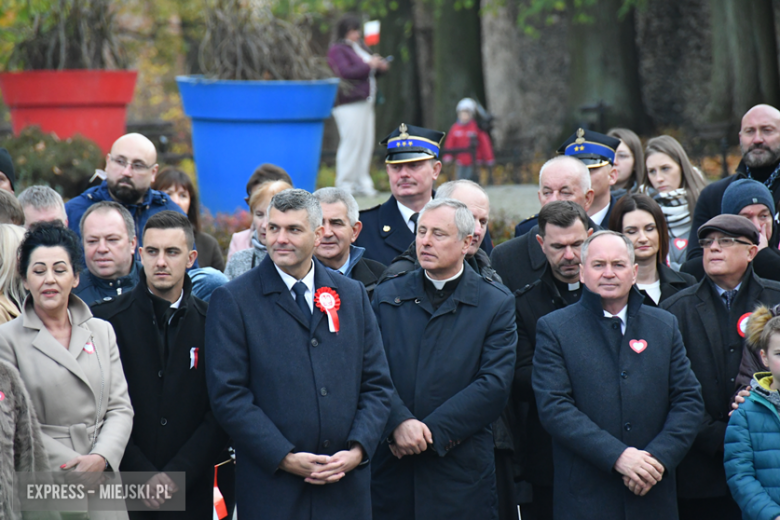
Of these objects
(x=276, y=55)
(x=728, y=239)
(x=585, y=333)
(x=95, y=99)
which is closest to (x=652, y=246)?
(x=728, y=239)

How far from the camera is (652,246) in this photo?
5199 mm

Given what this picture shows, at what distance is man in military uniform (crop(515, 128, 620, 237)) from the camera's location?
6.04 metres

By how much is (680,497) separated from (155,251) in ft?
9.45

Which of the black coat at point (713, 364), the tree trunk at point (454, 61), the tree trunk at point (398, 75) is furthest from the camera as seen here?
the tree trunk at point (398, 75)

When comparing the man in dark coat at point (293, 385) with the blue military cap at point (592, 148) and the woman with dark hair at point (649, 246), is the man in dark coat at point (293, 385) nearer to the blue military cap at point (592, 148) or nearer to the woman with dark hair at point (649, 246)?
the woman with dark hair at point (649, 246)

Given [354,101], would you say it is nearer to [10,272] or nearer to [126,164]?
[126,164]

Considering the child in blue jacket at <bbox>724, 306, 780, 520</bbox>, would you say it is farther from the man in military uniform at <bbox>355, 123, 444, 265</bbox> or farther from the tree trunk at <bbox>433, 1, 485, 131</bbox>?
the tree trunk at <bbox>433, 1, 485, 131</bbox>

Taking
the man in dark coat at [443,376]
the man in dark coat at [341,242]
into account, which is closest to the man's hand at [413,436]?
the man in dark coat at [443,376]

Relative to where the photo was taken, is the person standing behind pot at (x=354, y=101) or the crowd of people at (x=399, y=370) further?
the person standing behind pot at (x=354, y=101)

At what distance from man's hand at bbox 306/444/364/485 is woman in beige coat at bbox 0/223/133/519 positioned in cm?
86

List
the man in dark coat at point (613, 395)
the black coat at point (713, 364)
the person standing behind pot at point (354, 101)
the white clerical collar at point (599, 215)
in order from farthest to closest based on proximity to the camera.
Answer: the person standing behind pot at point (354, 101) → the white clerical collar at point (599, 215) → the black coat at point (713, 364) → the man in dark coat at point (613, 395)

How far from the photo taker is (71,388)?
3924mm

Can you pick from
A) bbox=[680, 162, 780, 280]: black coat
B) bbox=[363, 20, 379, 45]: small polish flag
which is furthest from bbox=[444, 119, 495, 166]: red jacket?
bbox=[680, 162, 780, 280]: black coat

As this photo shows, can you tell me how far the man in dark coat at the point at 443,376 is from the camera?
14.2ft
